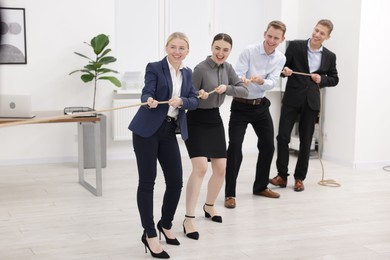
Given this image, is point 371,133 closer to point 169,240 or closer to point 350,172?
point 350,172

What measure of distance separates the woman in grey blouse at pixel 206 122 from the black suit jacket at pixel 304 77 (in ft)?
4.68

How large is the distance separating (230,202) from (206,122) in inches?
41.7

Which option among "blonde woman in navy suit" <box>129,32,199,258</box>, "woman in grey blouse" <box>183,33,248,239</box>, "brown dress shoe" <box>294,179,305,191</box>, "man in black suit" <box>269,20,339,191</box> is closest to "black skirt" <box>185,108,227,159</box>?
"woman in grey blouse" <box>183,33,248,239</box>

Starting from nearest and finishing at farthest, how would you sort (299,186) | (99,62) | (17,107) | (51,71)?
1. (17,107)
2. (299,186)
3. (99,62)
4. (51,71)

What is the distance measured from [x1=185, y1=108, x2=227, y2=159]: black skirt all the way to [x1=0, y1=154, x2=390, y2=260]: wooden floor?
0.60 m

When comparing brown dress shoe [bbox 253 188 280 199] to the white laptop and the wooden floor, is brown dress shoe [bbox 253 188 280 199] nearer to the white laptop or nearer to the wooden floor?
the wooden floor

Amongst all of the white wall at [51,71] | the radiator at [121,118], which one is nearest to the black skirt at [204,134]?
the radiator at [121,118]

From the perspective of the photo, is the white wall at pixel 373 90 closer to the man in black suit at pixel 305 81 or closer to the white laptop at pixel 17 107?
the man in black suit at pixel 305 81

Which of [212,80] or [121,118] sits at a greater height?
[212,80]

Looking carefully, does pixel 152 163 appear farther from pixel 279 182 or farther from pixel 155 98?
pixel 279 182

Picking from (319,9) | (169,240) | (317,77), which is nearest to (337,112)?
(319,9)

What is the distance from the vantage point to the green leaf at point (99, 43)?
654cm

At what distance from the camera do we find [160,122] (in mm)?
3498

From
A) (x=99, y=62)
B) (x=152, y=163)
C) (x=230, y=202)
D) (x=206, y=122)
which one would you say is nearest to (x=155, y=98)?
(x=152, y=163)
